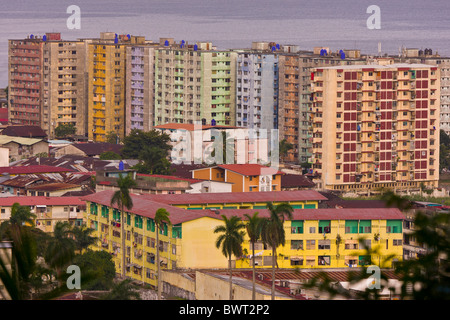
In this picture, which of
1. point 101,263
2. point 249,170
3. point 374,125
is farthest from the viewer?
point 374,125

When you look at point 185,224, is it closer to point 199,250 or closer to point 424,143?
point 199,250

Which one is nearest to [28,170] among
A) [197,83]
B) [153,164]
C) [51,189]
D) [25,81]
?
[51,189]

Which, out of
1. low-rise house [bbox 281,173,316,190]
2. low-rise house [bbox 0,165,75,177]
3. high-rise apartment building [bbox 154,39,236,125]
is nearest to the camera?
low-rise house [bbox 0,165,75,177]

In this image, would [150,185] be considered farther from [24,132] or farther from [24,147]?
[24,132]

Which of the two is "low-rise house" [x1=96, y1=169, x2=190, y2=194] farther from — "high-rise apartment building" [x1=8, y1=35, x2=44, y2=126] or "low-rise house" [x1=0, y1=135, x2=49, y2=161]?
"high-rise apartment building" [x1=8, y1=35, x2=44, y2=126]

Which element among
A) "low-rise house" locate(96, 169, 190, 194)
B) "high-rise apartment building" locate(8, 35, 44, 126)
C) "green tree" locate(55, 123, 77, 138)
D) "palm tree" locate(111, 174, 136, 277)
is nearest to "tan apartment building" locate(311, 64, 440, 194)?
"low-rise house" locate(96, 169, 190, 194)

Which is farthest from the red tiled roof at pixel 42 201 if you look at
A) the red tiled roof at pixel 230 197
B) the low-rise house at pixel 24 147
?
the low-rise house at pixel 24 147

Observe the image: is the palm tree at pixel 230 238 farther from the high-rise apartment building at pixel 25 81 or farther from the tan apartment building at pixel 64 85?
the high-rise apartment building at pixel 25 81
